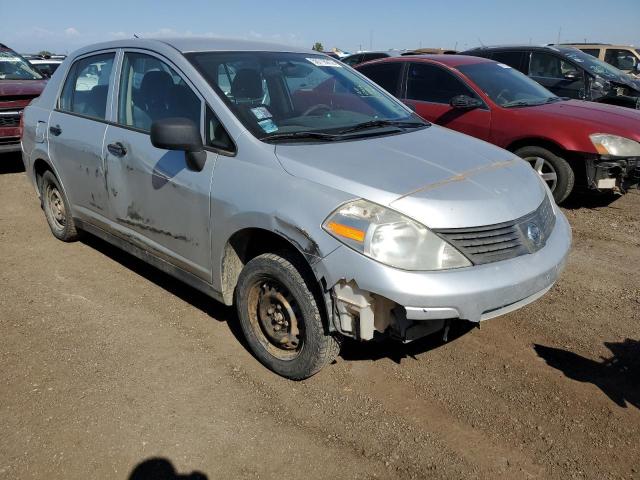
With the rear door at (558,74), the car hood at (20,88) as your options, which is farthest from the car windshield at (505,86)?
the car hood at (20,88)

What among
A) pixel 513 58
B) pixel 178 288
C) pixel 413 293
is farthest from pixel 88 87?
pixel 513 58

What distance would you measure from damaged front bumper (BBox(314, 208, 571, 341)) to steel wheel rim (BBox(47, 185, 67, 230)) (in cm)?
335

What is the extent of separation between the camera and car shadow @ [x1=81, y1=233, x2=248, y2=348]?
3.85 m

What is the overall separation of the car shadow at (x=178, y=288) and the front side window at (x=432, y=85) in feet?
13.6

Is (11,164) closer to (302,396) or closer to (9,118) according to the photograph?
(9,118)

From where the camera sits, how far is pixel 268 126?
3191 mm

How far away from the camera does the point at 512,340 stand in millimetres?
3547

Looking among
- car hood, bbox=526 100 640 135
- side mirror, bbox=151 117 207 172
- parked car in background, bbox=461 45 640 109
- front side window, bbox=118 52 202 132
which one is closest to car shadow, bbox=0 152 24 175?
front side window, bbox=118 52 202 132

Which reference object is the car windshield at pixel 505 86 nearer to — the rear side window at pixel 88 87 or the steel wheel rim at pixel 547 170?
the steel wheel rim at pixel 547 170

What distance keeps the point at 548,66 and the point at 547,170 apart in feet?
11.5

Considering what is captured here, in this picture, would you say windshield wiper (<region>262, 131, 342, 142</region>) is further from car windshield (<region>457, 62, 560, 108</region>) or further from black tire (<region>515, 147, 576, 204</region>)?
car windshield (<region>457, 62, 560, 108</region>)

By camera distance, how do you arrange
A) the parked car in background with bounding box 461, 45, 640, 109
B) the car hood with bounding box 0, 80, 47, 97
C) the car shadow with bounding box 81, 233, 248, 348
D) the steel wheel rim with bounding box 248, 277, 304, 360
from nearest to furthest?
1. the steel wheel rim with bounding box 248, 277, 304, 360
2. the car shadow with bounding box 81, 233, 248, 348
3. the car hood with bounding box 0, 80, 47, 97
4. the parked car in background with bounding box 461, 45, 640, 109

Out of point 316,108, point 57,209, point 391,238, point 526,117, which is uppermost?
point 316,108

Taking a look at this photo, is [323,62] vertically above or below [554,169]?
above
